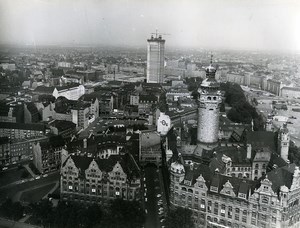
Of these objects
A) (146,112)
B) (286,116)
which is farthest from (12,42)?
(286,116)

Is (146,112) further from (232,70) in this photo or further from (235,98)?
(232,70)

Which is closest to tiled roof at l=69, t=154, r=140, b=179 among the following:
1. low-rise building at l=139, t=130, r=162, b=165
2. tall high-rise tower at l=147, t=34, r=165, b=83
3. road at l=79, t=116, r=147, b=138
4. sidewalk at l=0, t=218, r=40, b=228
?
sidewalk at l=0, t=218, r=40, b=228

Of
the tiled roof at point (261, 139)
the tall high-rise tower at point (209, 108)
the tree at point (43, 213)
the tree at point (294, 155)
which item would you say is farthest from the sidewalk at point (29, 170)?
the tree at point (294, 155)

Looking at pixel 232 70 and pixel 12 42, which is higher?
pixel 12 42

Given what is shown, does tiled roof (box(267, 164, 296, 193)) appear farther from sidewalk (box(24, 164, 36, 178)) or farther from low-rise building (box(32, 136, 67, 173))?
sidewalk (box(24, 164, 36, 178))

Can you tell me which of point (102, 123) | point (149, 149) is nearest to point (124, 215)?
point (149, 149)
